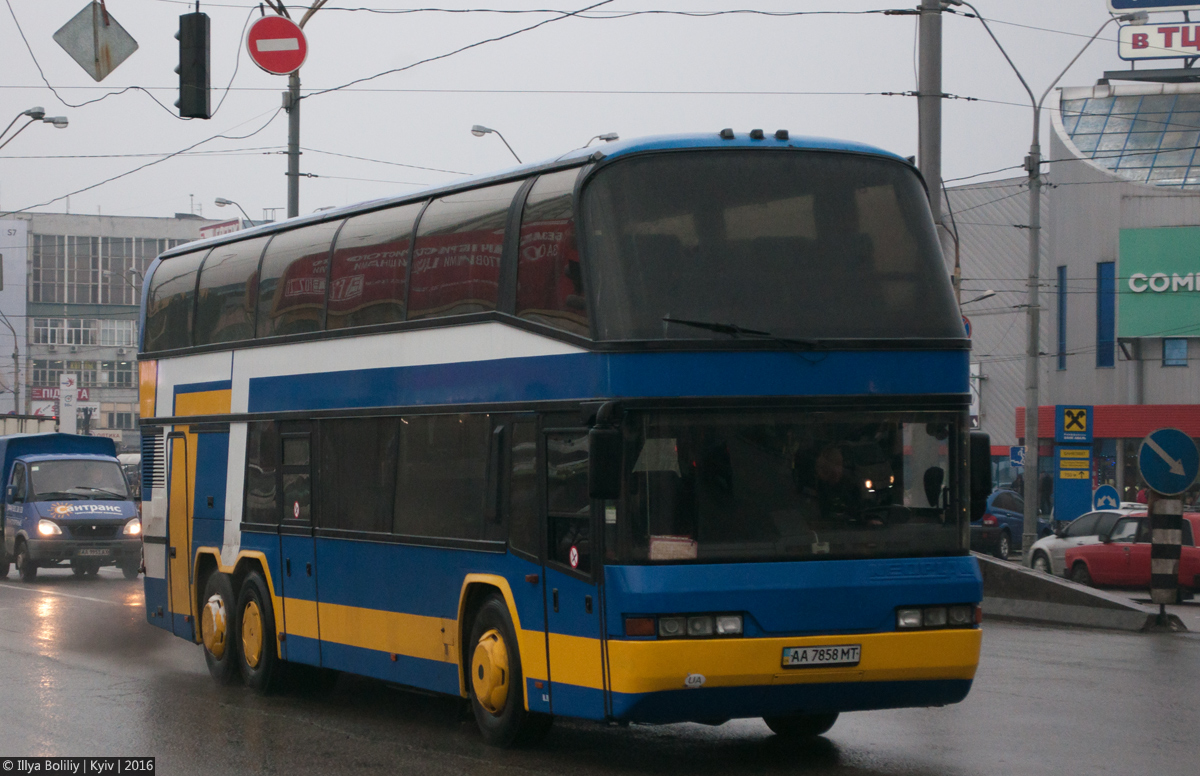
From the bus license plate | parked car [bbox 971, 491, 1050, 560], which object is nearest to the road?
the bus license plate

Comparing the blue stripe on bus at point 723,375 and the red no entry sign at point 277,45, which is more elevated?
the red no entry sign at point 277,45

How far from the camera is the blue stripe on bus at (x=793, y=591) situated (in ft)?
27.6

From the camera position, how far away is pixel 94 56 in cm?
1730

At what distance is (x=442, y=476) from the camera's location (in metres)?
10.6

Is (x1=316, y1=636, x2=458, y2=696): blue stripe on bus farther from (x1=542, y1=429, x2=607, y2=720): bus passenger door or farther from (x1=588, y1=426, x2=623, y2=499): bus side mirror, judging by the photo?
(x1=588, y1=426, x2=623, y2=499): bus side mirror

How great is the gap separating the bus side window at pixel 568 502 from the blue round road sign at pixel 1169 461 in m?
10.8

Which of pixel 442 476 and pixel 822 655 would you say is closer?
pixel 822 655

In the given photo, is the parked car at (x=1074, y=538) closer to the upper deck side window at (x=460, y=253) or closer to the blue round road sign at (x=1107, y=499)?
the blue round road sign at (x=1107, y=499)

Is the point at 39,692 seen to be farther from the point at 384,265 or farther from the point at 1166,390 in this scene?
the point at 1166,390

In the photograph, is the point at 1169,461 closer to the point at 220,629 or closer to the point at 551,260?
the point at 220,629

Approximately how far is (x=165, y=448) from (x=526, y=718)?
712 cm

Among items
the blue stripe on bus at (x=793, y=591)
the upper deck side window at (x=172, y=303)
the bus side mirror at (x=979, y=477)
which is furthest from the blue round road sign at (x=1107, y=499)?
the blue stripe on bus at (x=793, y=591)

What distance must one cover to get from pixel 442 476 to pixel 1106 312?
46.7m

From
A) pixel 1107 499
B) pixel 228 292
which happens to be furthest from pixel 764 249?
pixel 1107 499
